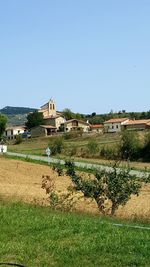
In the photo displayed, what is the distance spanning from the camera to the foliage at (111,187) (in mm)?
14750

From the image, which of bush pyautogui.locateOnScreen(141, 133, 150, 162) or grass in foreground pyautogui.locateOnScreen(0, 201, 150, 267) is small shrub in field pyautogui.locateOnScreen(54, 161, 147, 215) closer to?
grass in foreground pyautogui.locateOnScreen(0, 201, 150, 267)

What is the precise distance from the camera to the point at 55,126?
160375mm

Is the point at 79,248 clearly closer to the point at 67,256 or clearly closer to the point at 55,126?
the point at 67,256

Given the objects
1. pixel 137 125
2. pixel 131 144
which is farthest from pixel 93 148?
pixel 137 125

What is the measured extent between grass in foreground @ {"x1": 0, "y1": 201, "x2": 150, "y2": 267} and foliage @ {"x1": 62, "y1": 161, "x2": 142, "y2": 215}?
4690mm

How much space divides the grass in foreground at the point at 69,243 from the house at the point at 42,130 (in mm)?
134221

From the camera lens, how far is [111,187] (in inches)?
579

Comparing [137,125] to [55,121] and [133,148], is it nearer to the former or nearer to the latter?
[55,121]

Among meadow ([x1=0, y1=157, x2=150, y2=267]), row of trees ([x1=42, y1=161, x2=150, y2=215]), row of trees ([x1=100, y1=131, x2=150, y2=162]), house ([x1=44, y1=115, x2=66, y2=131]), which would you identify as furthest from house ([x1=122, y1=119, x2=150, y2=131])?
meadow ([x1=0, y1=157, x2=150, y2=267])

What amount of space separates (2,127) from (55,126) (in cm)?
5426

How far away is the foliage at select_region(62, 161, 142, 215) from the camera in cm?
1475

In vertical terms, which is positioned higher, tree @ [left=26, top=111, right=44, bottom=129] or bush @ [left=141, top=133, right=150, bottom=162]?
tree @ [left=26, top=111, right=44, bottom=129]

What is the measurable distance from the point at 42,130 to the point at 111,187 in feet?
435

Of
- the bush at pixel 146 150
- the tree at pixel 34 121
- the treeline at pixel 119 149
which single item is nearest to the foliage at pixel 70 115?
the tree at pixel 34 121
